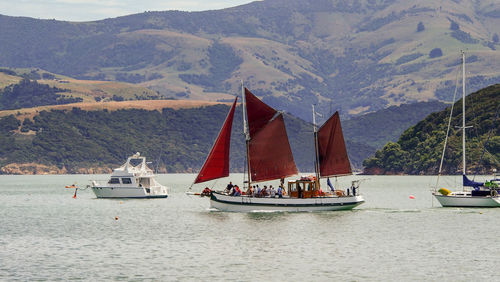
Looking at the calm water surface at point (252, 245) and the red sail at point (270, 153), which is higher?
the red sail at point (270, 153)

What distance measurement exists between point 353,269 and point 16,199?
3386 inches

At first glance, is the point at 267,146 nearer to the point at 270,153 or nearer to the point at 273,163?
the point at 270,153

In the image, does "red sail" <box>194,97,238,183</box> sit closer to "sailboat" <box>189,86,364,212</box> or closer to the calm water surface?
"sailboat" <box>189,86,364,212</box>

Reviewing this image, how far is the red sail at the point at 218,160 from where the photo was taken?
3169 inches

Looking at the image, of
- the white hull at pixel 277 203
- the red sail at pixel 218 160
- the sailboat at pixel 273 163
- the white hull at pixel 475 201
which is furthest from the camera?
the white hull at pixel 475 201

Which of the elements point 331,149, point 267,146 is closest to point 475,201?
point 331,149

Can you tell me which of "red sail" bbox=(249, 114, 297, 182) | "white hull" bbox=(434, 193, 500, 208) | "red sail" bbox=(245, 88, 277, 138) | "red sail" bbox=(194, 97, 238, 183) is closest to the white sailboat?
"red sail" bbox=(194, 97, 238, 183)

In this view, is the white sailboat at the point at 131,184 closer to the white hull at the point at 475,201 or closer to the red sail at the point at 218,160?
the red sail at the point at 218,160

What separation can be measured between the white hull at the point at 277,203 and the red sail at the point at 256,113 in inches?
240

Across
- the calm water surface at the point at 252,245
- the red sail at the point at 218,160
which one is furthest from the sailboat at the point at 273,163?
the calm water surface at the point at 252,245

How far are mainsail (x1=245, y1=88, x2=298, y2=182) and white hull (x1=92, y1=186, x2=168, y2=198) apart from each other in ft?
123

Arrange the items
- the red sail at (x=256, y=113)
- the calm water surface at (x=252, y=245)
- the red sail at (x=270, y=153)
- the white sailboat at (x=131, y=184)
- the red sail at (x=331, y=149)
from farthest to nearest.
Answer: the white sailboat at (x=131, y=184) < the red sail at (x=331, y=149) < the red sail at (x=270, y=153) < the red sail at (x=256, y=113) < the calm water surface at (x=252, y=245)

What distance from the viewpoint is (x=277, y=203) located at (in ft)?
265

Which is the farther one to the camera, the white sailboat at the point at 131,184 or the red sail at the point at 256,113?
the white sailboat at the point at 131,184
